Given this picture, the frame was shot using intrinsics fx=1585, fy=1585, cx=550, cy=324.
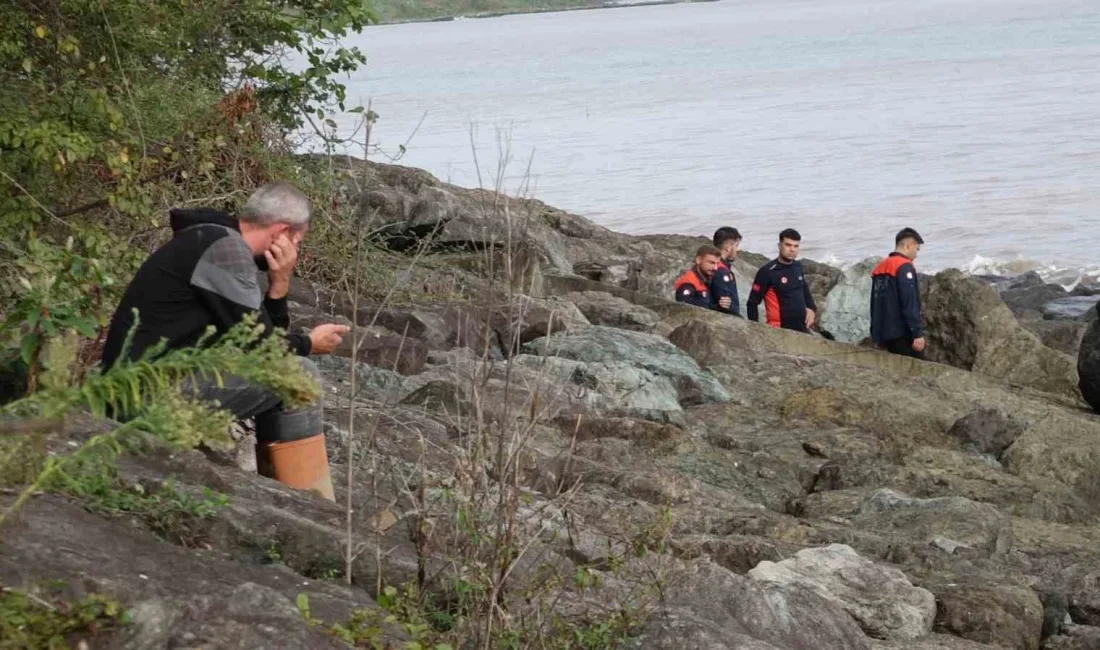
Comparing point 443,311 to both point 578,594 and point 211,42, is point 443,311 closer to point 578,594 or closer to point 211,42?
point 211,42

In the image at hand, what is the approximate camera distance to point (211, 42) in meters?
15.2

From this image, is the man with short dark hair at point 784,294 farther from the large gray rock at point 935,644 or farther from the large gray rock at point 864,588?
the large gray rock at point 935,644

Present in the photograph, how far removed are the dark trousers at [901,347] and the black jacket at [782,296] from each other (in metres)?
1.00

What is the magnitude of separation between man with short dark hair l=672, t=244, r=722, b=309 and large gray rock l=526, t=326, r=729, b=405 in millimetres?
3387

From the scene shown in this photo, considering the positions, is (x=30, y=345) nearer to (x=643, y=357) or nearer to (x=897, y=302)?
(x=643, y=357)

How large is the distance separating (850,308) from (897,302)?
3473 mm

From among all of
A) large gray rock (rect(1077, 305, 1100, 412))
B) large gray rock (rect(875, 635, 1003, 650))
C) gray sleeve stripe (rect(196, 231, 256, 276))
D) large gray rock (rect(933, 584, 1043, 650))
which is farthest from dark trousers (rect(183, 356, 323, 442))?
large gray rock (rect(1077, 305, 1100, 412))

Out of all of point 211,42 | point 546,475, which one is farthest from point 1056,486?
point 211,42

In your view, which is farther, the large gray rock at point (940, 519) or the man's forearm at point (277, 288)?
the large gray rock at point (940, 519)

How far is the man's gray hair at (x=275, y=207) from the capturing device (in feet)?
21.7

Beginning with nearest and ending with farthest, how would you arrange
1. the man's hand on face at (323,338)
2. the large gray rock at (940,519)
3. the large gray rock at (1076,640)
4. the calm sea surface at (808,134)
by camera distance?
the man's hand on face at (323,338) < the large gray rock at (1076,640) < the large gray rock at (940,519) < the calm sea surface at (808,134)

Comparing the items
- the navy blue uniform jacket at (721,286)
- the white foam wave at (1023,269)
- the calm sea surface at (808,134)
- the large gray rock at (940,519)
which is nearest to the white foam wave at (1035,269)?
the white foam wave at (1023,269)

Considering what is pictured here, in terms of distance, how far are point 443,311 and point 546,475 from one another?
680 centimetres

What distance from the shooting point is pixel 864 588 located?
24.6 feet
